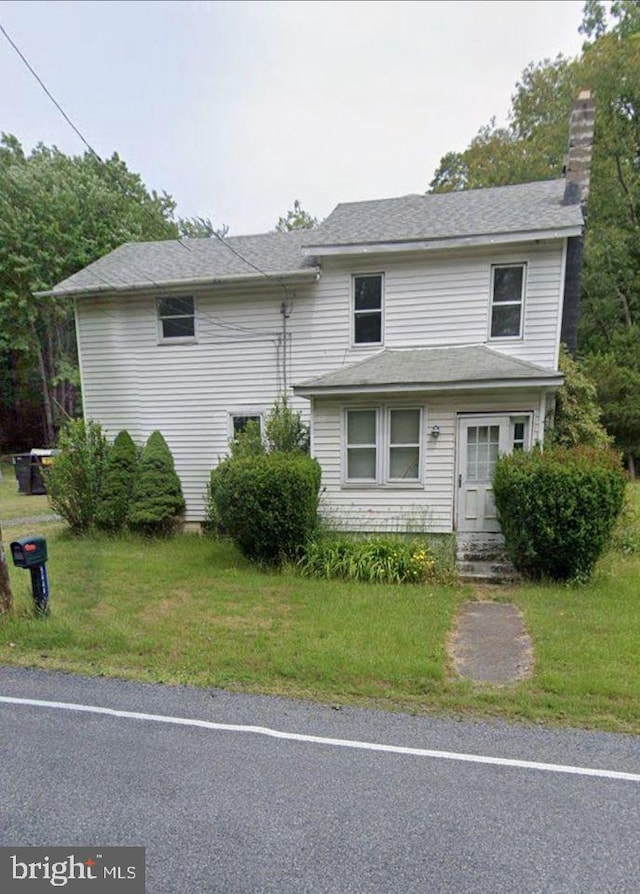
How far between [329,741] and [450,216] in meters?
9.66

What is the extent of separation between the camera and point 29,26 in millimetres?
5000

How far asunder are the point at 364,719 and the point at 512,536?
4.08 meters

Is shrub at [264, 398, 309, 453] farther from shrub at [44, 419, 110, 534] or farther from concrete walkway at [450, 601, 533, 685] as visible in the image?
concrete walkway at [450, 601, 533, 685]

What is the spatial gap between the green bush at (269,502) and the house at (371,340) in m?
1.25

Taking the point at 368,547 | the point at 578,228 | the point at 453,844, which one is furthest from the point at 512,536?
the point at 578,228

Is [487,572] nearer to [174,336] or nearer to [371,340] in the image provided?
[371,340]

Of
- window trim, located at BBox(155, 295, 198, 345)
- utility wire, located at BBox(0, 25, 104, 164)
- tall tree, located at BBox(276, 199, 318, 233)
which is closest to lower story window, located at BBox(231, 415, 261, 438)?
window trim, located at BBox(155, 295, 198, 345)

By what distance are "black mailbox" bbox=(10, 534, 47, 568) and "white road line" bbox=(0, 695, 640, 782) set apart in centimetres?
156

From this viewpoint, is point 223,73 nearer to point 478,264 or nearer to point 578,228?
point 478,264

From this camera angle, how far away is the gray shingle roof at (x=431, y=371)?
743cm

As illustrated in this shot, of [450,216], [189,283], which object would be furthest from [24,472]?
[450,216]

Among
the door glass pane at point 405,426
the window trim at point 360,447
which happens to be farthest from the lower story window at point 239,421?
the door glass pane at point 405,426

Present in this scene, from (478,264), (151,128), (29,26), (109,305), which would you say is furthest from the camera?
(109,305)

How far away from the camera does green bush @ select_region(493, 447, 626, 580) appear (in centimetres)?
618
